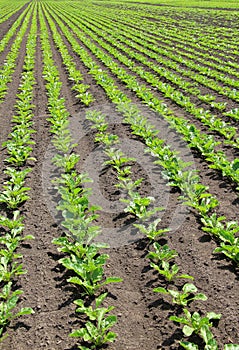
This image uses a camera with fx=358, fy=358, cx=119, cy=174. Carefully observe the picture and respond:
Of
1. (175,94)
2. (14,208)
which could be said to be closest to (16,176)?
(14,208)

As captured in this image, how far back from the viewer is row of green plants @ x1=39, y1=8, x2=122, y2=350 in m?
3.62

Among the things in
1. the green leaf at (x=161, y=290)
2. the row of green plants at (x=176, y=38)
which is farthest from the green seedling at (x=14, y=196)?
the row of green plants at (x=176, y=38)

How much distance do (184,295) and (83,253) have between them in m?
1.44

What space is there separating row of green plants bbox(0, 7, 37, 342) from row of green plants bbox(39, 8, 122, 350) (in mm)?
566

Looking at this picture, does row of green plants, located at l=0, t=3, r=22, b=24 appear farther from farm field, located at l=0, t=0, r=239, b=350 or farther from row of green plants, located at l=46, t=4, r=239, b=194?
farm field, located at l=0, t=0, r=239, b=350

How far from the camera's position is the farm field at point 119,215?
149 inches

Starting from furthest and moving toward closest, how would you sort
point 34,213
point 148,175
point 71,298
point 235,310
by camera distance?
point 148,175
point 34,213
point 71,298
point 235,310

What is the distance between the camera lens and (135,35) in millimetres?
24094

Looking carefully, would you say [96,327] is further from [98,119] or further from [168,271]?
[98,119]

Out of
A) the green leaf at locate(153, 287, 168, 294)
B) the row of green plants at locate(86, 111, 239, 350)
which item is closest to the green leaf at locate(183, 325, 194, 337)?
the row of green plants at locate(86, 111, 239, 350)

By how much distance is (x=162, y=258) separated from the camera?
455 centimetres

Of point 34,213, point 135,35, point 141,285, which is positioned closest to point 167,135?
point 34,213

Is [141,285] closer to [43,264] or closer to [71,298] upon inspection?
[71,298]

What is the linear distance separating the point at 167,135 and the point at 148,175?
2.02 m
